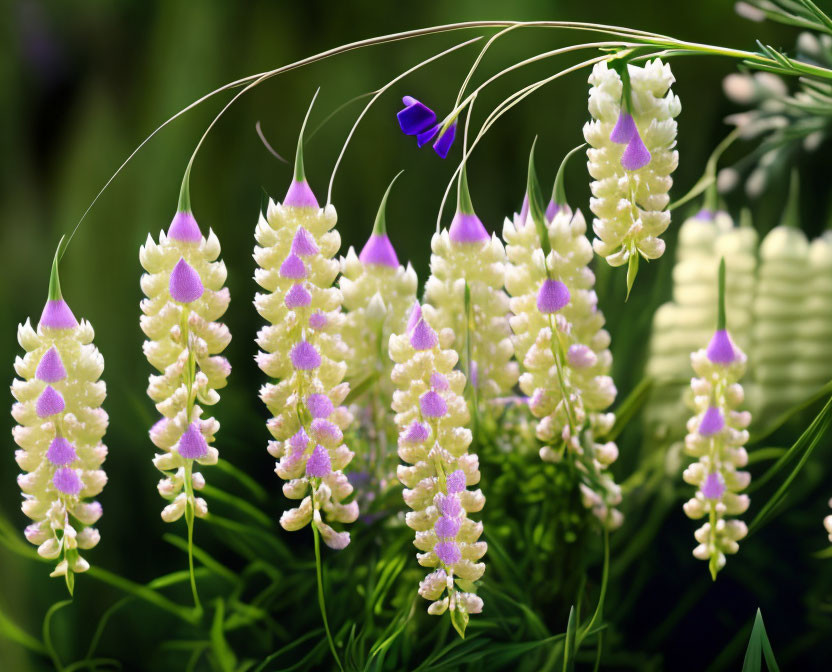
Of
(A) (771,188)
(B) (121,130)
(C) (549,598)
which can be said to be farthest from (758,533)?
(B) (121,130)

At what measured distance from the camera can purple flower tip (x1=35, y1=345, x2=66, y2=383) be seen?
671 millimetres

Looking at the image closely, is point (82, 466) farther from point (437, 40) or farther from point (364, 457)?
point (437, 40)

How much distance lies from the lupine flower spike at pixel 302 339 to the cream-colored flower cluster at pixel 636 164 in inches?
8.5

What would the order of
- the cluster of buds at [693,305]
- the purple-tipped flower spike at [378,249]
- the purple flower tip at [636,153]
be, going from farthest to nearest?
1. the cluster of buds at [693,305]
2. the purple-tipped flower spike at [378,249]
3. the purple flower tip at [636,153]

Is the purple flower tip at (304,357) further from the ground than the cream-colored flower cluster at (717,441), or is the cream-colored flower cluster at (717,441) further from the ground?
the purple flower tip at (304,357)

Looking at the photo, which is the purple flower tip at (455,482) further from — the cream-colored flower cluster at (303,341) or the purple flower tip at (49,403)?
the purple flower tip at (49,403)

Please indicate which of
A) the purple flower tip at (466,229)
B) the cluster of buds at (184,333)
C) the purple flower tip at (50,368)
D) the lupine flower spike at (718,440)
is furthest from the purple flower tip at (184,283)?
the lupine flower spike at (718,440)

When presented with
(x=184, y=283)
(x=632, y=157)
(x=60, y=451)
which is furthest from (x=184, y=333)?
(x=632, y=157)

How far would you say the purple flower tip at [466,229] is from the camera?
0.71 metres

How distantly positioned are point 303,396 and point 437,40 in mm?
387

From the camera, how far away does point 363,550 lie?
83cm

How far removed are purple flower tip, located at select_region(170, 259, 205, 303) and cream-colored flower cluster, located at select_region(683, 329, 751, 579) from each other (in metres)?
0.41

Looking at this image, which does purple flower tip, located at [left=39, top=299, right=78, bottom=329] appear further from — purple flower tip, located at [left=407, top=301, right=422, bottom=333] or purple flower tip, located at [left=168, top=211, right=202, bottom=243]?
purple flower tip, located at [left=407, top=301, right=422, bottom=333]

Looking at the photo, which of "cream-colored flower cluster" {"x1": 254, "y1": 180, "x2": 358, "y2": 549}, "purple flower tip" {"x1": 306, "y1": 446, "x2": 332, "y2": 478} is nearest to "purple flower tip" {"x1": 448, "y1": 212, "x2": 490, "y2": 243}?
"cream-colored flower cluster" {"x1": 254, "y1": 180, "x2": 358, "y2": 549}
